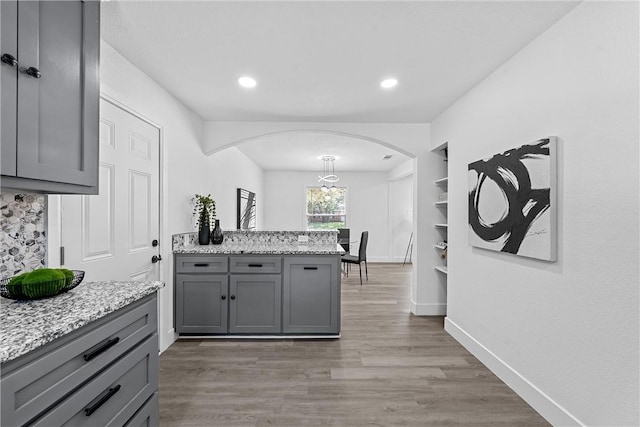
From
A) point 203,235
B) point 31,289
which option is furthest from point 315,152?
point 31,289

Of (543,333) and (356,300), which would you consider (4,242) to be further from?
(356,300)

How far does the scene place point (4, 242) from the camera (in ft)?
4.79

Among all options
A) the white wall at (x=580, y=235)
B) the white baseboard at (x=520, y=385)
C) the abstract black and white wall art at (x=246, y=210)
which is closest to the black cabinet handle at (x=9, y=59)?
the white wall at (x=580, y=235)

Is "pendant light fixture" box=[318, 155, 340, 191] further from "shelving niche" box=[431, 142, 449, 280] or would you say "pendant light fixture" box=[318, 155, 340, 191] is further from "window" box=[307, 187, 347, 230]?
"shelving niche" box=[431, 142, 449, 280]

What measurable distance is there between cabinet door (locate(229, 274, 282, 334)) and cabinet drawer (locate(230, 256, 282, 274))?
0.05 m

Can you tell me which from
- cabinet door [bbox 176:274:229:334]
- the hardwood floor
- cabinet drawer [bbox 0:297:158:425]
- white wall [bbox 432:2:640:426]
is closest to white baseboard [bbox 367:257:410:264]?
the hardwood floor

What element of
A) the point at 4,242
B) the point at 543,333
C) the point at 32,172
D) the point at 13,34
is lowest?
the point at 543,333

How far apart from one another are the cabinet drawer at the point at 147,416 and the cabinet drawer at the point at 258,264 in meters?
1.54

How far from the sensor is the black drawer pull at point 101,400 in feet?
3.69

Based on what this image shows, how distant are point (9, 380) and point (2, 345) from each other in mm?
97

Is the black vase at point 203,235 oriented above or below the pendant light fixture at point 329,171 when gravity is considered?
below

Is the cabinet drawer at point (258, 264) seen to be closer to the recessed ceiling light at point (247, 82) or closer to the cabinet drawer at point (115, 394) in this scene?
the cabinet drawer at point (115, 394)

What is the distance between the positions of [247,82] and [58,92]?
1.57m

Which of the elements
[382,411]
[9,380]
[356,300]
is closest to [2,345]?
[9,380]
